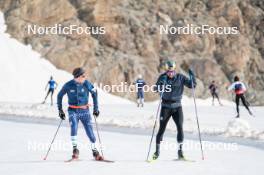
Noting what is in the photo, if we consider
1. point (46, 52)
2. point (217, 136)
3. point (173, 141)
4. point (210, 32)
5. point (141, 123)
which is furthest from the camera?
point (210, 32)

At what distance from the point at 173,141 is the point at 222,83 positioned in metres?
32.1

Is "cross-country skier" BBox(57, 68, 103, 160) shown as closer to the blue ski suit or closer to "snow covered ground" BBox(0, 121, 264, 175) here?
the blue ski suit

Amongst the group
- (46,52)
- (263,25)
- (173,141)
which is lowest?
(173,141)

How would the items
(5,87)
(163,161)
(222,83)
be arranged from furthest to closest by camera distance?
(222,83)
(5,87)
(163,161)

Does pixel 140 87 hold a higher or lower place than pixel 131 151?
higher

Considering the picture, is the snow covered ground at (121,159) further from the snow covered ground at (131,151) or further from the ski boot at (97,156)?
the ski boot at (97,156)

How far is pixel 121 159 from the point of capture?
391 inches

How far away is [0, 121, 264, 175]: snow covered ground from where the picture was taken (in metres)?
8.39

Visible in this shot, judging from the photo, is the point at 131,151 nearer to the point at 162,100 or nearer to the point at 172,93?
the point at 162,100

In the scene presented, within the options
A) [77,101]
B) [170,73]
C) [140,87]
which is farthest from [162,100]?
[140,87]

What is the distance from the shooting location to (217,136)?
15062 mm

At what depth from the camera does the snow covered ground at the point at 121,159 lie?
330 inches

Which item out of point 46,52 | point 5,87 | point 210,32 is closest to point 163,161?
point 5,87

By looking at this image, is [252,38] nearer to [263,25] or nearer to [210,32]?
[263,25]
